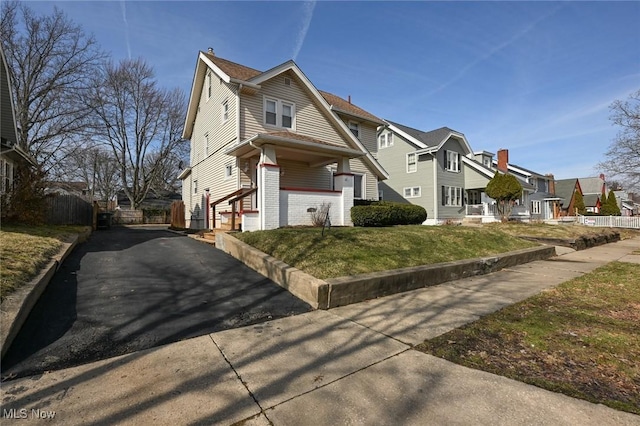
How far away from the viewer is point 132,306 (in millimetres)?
4406

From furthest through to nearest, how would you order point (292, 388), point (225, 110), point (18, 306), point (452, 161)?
point (452, 161) < point (225, 110) < point (18, 306) < point (292, 388)

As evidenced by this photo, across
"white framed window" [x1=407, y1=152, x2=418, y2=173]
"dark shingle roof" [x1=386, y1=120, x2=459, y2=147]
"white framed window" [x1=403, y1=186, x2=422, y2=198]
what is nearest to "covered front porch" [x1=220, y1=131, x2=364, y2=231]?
"white framed window" [x1=403, y1=186, x2=422, y2=198]

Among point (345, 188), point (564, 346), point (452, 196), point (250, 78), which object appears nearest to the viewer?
point (564, 346)

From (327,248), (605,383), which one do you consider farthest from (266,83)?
(605,383)

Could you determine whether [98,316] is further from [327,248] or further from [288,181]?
[288,181]

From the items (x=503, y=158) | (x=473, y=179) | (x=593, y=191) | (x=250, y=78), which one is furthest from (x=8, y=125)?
(x=593, y=191)

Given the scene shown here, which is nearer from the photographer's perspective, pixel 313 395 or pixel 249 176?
pixel 313 395

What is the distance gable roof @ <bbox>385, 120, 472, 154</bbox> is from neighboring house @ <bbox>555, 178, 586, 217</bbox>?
81.9ft

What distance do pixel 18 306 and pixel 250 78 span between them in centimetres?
1175

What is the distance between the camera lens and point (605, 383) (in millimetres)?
2633

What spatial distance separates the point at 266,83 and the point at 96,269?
10467mm

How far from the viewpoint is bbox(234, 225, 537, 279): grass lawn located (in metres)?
5.99

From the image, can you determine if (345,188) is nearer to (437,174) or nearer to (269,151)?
Answer: (269,151)

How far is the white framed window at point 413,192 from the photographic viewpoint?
82.0ft
